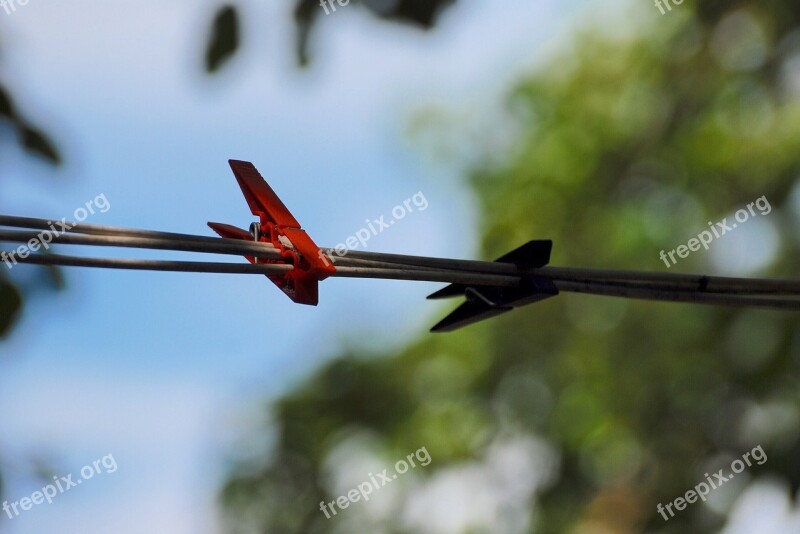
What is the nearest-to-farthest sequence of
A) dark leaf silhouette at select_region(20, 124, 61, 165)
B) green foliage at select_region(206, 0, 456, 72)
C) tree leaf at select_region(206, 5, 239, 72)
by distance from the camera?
1. green foliage at select_region(206, 0, 456, 72)
2. tree leaf at select_region(206, 5, 239, 72)
3. dark leaf silhouette at select_region(20, 124, 61, 165)

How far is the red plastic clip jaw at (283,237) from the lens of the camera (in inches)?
92.9

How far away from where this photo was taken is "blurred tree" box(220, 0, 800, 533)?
12.0 metres

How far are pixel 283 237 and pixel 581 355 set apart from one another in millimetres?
12461

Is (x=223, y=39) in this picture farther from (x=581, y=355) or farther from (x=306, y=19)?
(x=581, y=355)

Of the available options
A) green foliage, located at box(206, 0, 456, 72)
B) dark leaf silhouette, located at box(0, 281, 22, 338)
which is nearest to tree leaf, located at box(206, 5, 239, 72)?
green foliage, located at box(206, 0, 456, 72)

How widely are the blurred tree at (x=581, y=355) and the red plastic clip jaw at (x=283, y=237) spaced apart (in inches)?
340

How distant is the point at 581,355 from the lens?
47.6 feet

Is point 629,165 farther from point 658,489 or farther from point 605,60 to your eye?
point 658,489

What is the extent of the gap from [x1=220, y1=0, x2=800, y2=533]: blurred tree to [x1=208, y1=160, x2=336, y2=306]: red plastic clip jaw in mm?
8646

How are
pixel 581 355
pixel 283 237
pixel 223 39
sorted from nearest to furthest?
pixel 223 39
pixel 283 237
pixel 581 355

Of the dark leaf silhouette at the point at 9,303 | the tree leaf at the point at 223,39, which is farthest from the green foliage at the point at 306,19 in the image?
the dark leaf silhouette at the point at 9,303

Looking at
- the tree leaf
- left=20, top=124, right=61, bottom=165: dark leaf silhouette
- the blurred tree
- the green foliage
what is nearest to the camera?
the green foliage

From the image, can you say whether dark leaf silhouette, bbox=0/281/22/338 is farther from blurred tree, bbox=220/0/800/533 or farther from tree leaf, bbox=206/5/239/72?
blurred tree, bbox=220/0/800/533

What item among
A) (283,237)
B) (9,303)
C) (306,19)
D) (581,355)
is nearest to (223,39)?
(306,19)
